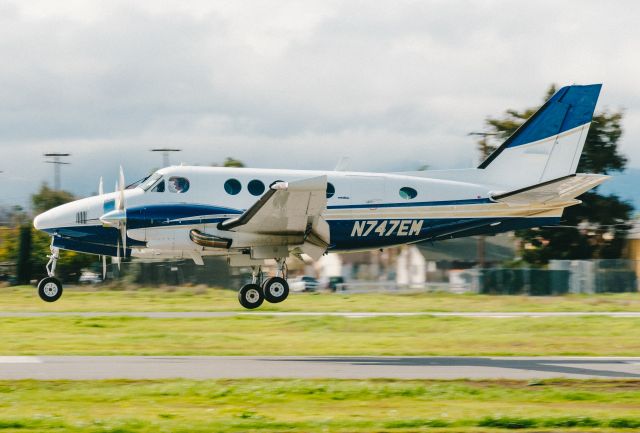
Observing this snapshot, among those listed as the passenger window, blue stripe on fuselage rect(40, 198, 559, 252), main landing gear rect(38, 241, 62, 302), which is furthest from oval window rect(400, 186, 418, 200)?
main landing gear rect(38, 241, 62, 302)

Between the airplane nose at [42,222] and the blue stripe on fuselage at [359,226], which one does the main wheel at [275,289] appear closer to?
the blue stripe on fuselage at [359,226]

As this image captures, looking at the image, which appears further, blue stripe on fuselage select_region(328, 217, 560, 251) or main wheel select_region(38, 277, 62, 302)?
blue stripe on fuselage select_region(328, 217, 560, 251)

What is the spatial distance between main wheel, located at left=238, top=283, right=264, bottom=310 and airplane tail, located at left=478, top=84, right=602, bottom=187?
22.6 feet

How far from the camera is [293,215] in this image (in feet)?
68.3

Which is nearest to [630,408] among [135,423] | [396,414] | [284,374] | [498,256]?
[396,414]

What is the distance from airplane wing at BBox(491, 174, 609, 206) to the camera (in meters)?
21.4

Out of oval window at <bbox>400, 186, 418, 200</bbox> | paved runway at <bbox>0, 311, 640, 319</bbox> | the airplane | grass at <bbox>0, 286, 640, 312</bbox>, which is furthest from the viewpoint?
A: grass at <bbox>0, 286, 640, 312</bbox>

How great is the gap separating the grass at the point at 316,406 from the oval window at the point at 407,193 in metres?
8.29

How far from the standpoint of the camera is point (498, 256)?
2104 inches

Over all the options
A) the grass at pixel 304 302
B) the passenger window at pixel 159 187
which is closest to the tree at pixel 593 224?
the grass at pixel 304 302

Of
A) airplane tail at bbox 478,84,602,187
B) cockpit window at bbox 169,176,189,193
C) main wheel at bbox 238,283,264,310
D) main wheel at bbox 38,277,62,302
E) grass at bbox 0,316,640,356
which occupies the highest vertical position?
airplane tail at bbox 478,84,602,187

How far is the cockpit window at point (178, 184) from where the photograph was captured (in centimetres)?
2175

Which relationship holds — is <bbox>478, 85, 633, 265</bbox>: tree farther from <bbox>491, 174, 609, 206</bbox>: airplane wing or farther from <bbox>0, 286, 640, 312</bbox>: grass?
<bbox>491, 174, 609, 206</bbox>: airplane wing

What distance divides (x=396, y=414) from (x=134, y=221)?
11071mm
